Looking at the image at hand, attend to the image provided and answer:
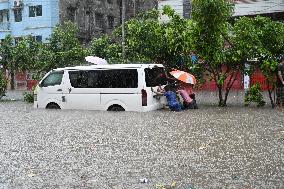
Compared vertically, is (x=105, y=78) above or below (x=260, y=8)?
below

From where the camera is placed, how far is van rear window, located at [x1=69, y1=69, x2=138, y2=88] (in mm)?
16375

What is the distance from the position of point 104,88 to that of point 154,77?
5.78 feet

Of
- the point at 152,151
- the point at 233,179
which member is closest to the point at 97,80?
the point at 152,151

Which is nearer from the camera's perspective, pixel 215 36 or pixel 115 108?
pixel 115 108

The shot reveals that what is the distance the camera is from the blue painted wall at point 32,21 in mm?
44781

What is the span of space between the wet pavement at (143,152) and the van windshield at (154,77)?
2.04 meters

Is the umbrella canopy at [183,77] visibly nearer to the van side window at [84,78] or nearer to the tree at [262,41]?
the tree at [262,41]

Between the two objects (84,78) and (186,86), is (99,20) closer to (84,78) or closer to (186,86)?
(186,86)

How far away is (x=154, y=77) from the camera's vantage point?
16781 millimetres


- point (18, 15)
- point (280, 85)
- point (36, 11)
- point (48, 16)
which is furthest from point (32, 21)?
point (280, 85)

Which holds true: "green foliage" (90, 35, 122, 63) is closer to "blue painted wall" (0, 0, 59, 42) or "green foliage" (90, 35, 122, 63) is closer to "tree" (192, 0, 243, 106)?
"tree" (192, 0, 243, 106)

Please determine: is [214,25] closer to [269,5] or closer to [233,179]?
[233,179]

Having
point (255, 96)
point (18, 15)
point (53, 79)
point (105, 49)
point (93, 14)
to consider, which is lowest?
point (255, 96)

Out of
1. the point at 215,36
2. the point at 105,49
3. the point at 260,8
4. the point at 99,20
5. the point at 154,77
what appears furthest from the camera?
the point at 99,20
